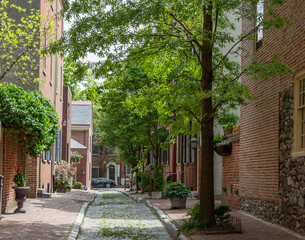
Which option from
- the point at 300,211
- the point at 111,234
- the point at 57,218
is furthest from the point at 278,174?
the point at 57,218

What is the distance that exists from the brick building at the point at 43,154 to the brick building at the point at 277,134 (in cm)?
539

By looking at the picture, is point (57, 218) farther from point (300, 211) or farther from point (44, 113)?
point (300, 211)

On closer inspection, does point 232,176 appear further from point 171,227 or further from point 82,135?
point 82,135

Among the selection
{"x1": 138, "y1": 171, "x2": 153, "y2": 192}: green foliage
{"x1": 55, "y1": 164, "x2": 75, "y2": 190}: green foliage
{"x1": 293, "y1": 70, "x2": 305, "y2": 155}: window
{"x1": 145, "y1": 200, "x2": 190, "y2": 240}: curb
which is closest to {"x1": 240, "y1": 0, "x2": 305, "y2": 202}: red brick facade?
{"x1": 293, "y1": 70, "x2": 305, "y2": 155}: window

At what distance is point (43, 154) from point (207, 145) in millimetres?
13355

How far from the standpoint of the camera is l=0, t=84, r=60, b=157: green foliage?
13.9m

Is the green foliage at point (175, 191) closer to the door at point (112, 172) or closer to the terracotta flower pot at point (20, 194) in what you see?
the terracotta flower pot at point (20, 194)

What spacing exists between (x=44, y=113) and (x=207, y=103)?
6.51m

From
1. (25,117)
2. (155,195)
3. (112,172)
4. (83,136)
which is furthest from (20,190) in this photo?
(112,172)

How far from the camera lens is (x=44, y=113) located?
1545 centimetres

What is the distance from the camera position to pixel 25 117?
46.7 feet

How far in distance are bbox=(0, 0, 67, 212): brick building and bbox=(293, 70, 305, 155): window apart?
18.5 ft

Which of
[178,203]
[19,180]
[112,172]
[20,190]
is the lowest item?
[178,203]

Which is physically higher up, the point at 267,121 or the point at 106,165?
the point at 267,121
